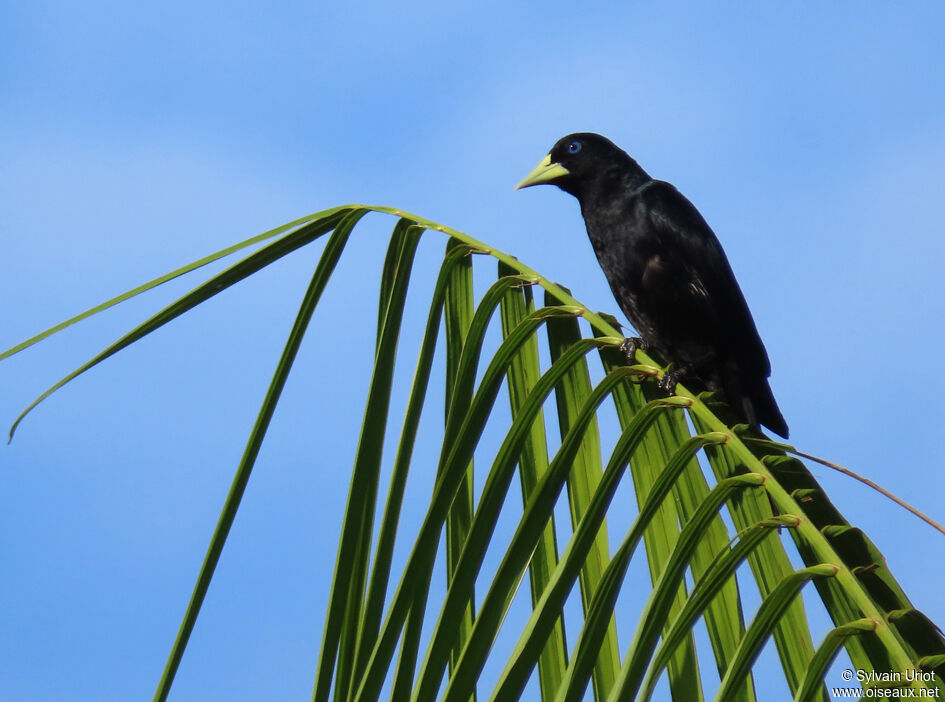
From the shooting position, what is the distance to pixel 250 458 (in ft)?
4.72

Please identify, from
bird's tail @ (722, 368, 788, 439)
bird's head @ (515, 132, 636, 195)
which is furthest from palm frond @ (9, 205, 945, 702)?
bird's head @ (515, 132, 636, 195)

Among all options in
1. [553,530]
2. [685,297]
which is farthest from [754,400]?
[553,530]

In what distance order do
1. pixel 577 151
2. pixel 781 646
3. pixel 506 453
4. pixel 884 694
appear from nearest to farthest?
pixel 884 694 → pixel 506 453 → pixel 781 646 → pixel 577 151

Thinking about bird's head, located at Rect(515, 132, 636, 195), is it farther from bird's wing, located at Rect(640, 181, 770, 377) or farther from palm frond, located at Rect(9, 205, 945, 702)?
palm frond, located at Rect(9, 205, 945, 702)

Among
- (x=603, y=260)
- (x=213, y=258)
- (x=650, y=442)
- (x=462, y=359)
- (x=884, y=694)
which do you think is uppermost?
(x=603, y=260)

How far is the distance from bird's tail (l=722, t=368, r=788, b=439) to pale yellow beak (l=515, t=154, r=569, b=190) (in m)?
1.07

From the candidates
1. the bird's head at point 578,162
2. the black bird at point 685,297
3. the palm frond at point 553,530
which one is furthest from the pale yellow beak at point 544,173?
the palm frond at point 553,530

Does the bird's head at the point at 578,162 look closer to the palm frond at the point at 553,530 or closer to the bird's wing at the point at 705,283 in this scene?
the bird's wing at the point at 705,283

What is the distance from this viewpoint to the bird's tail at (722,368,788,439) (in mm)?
3150

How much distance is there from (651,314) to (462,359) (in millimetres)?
1872

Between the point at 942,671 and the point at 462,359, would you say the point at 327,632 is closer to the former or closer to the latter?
the point at 462,359

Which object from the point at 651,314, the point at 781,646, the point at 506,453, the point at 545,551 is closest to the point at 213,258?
the point at 506,453

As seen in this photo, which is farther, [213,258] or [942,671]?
[213,258]

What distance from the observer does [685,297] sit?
Answer: 10.7 ft
